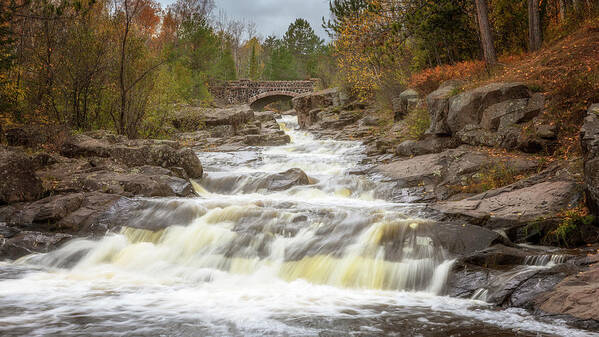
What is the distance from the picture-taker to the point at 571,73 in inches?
414

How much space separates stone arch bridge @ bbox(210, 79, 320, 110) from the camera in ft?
164

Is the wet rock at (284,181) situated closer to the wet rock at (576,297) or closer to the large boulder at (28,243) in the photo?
A: the large boulder at (28,243)

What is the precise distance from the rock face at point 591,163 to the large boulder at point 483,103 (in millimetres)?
4678

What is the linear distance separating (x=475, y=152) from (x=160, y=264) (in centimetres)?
877

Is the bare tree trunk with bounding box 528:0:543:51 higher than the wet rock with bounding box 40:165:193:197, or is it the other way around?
the bare tree trunk with bounding box 528:0:543:51

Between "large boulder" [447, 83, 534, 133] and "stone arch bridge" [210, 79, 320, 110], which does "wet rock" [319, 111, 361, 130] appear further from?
"stone arch bridge" [210, 79, 320, 110]

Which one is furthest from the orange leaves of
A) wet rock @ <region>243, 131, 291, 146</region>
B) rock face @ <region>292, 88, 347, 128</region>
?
rock face @ <region>292, 88, 347, 128</region>

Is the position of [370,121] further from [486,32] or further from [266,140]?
[486,32]

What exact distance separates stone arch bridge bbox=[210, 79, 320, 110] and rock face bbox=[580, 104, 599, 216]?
43399mm

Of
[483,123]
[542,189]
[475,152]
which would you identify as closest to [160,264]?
[542,189]

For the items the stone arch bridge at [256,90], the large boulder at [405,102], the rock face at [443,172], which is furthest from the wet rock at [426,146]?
the stone arch bridge at [256,90]

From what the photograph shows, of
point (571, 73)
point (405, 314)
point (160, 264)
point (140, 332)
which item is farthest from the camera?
point (571, 73)

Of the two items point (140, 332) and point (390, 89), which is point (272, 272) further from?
point (390, 89)

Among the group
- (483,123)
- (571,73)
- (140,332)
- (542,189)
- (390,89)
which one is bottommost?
(140,332)
